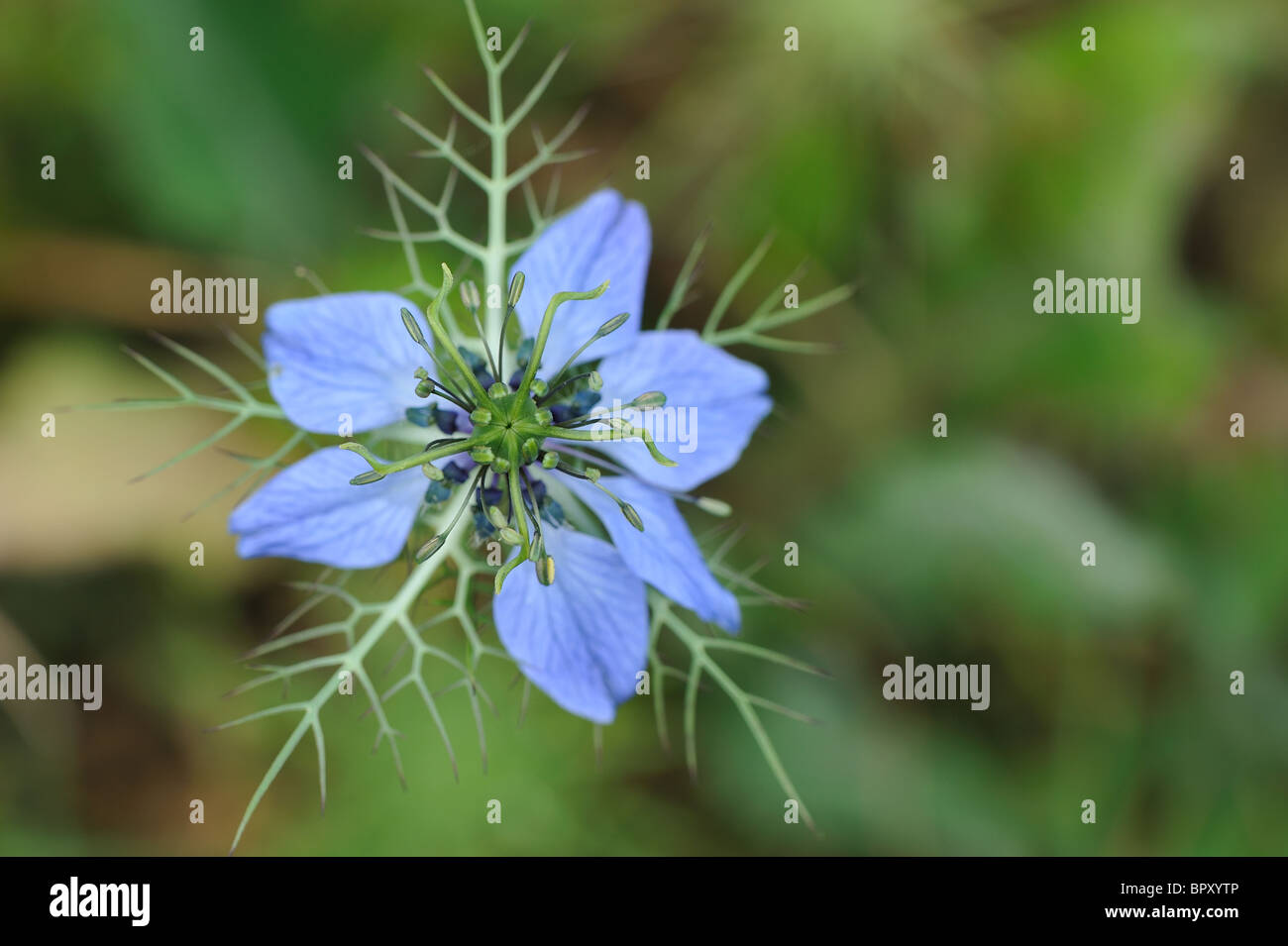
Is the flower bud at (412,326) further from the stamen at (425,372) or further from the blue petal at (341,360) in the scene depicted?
the blue petal at (341,360)

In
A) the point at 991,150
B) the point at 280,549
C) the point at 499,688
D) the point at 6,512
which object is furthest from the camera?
the point at 991,150

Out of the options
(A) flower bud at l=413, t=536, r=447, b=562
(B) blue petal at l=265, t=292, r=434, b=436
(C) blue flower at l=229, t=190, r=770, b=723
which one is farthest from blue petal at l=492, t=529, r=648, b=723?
(B) blue petal at l=265, t=292, r=434, b=436

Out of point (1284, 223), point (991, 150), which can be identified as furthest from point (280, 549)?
point (1284, 223)

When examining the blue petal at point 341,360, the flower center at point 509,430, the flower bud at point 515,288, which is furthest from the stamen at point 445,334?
the blue petal at point 341,360

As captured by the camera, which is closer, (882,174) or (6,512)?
(6,512)

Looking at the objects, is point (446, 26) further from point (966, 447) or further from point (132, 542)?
point (966, 447)

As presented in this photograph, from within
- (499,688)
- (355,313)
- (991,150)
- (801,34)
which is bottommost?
(499,688)

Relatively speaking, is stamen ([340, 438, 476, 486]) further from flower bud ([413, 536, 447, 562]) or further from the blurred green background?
the blurred green background

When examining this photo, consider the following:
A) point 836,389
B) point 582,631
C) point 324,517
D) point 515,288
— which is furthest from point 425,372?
point 836,389
